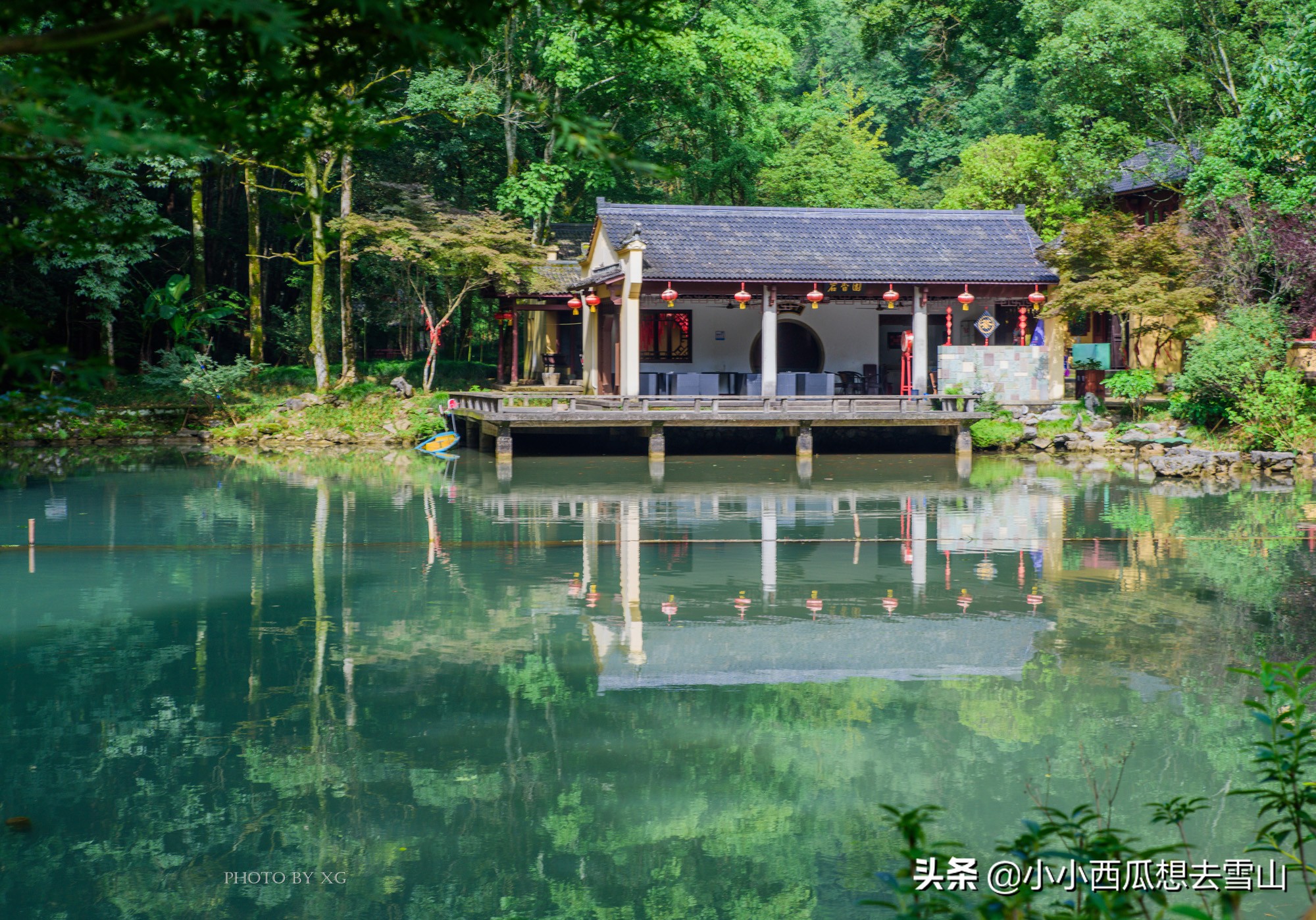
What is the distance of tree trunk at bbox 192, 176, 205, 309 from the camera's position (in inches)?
1072

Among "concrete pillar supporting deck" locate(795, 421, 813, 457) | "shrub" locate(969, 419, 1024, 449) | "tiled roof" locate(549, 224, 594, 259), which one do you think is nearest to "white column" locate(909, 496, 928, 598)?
"concrete pillar supporting deck" locate(795, 421, 813, 457)

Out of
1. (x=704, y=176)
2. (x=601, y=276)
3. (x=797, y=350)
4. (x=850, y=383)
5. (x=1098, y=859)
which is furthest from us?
(x=704, y=176)

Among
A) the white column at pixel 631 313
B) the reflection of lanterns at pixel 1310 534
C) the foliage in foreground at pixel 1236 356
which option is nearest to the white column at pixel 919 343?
the foliage in foreground at pixel 1236 356

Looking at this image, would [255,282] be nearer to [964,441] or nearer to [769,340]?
[769,340]

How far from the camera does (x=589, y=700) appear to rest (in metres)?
7.28

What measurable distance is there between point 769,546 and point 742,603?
112 inches

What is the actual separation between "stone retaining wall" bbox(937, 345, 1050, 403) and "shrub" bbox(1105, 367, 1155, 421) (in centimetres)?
144

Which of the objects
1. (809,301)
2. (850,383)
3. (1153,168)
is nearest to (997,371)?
(850,383)

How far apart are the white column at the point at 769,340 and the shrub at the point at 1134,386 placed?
670cm

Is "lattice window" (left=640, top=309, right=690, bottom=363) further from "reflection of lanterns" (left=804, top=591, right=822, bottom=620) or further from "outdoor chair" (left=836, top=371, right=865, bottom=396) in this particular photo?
"reflection of lanterns" (left=804, top=591, right=822, bottom=620)

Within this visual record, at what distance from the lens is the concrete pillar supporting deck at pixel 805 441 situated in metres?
22.1

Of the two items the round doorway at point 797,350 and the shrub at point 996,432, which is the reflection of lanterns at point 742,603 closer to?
the shrub at point 996,432

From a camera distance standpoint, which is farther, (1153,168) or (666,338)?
(666,338)

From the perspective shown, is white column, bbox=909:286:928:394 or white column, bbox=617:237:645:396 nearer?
white column, bbox=617:237:645:396
